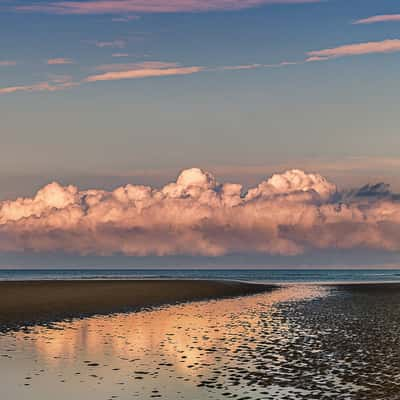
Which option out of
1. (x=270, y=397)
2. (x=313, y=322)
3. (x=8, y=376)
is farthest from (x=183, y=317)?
(x=270, y=397)

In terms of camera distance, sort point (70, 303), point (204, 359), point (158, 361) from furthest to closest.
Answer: point (70, 303), point (204, 359), point (158, 361)

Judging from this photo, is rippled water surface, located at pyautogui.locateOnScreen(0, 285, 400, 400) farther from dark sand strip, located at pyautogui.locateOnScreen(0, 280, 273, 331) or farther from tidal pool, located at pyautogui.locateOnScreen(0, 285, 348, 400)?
dark sand strip, located at pyautogui.locateOnScreen(0, 280, 273, 331)

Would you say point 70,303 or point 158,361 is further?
point 70,303

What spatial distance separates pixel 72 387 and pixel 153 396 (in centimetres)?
312

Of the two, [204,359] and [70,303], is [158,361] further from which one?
[70,303]

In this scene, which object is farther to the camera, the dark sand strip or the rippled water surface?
the dark sand strip

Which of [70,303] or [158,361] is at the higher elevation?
[158,361]

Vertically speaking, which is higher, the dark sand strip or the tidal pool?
the tidal pool

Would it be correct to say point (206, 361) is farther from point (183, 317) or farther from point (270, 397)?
point (183, 317)

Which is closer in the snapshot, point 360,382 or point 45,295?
point 360,382

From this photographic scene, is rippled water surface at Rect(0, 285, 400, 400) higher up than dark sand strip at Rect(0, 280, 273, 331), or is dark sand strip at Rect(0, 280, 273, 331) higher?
rippled water surface at Rect(0, 285, 400, 400)

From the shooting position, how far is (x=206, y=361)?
2677 centimetres

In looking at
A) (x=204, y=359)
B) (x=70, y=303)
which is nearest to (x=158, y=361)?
(x=204, y=359)

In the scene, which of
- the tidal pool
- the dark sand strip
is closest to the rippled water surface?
the tidal pool
